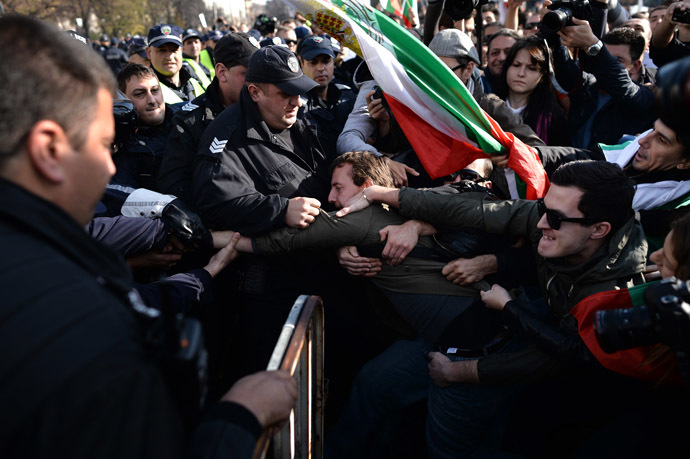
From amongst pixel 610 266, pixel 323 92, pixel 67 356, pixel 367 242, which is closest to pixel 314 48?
pixel 323 92

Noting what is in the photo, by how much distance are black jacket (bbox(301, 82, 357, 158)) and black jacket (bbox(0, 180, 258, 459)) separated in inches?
102

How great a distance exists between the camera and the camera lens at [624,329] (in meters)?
1.58

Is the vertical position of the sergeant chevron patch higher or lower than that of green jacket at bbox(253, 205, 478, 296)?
higher

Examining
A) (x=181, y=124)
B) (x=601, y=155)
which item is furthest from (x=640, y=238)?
(x=181, y=124)

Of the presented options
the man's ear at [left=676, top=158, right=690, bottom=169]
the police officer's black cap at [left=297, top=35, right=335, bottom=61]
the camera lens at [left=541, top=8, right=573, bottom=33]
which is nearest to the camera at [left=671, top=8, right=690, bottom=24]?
the camera lens at [left=541, top=8, right=573, bottom=33]

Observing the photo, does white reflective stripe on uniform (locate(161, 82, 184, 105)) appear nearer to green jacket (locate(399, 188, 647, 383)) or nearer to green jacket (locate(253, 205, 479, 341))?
green jacket (locate(253, 205, 479, 341))

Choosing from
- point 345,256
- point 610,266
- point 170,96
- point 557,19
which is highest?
point 557,19

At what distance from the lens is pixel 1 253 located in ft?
3.38

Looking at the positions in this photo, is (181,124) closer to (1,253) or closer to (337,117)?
(337,117)

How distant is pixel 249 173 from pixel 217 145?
239 mm

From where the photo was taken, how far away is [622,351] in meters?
2.02

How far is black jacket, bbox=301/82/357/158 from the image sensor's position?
3748mm

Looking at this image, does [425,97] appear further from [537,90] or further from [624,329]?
[624,329]

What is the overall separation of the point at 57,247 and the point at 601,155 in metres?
2.95
